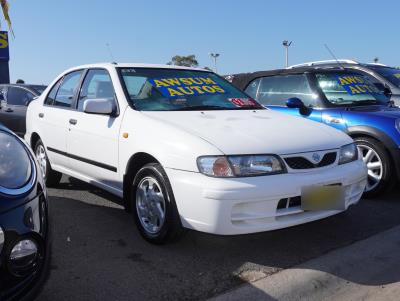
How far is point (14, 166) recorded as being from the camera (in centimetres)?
223

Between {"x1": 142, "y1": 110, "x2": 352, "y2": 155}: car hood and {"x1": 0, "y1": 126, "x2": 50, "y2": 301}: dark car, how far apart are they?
4.35ft

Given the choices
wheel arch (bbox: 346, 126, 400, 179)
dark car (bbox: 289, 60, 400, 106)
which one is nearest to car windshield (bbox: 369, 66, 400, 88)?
dark car (bbox: 289, 60, 400, 106)

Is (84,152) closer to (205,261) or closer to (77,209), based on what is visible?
(77,209)

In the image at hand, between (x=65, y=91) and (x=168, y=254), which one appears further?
(x=65, y=91)

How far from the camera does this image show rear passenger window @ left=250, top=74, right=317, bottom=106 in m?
5.81

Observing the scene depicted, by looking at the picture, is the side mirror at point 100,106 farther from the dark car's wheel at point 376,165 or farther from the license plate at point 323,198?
the dark car's wheel at point 376,165

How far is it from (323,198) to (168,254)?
120cm

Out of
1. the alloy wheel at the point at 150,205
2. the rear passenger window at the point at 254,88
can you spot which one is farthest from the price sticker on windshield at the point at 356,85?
the alloy wheel at the point at 150,205

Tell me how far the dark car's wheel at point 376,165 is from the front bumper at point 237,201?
6.10 feet

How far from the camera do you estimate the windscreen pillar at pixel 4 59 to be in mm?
16859

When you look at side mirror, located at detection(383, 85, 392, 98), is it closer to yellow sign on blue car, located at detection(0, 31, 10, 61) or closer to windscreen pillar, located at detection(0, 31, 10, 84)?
windscreen pillar, located at detection(0, 31, 10, 84)

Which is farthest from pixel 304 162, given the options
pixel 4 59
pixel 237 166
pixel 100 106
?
pixel 4 59

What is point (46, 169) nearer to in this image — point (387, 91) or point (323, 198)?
point (323, 198)

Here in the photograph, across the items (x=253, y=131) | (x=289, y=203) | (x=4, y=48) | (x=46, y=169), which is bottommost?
(x=46, y=169)
